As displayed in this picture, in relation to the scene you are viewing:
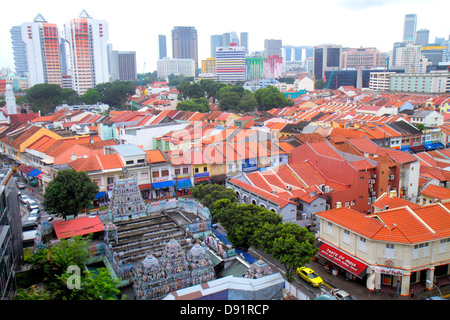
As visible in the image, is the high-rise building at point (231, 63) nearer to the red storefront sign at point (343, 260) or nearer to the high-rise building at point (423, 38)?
the high-rise building at point (423, 38)

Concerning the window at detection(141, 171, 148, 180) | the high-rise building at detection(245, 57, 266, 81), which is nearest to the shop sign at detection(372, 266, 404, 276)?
the window at detection(141, 171, 148, 180)

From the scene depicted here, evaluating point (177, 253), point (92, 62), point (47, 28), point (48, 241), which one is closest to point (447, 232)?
point (177, 253)

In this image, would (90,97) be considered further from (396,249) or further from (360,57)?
(360,57)

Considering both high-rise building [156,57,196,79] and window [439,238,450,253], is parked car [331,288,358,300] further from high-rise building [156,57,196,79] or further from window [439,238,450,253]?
high-rise building [156,57,196,79]

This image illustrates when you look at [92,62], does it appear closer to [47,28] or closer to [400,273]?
[47,28]

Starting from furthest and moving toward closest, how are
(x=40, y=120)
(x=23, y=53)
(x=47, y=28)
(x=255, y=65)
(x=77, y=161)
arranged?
(x=255, y=65)
(x=23, y=53)
(x=47, y=28)
(x=40, y=120)
(x=77, y=161)

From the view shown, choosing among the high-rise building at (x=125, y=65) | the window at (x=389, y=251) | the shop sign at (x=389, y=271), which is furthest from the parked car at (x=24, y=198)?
the high-rise building at (x=125, y=65)
